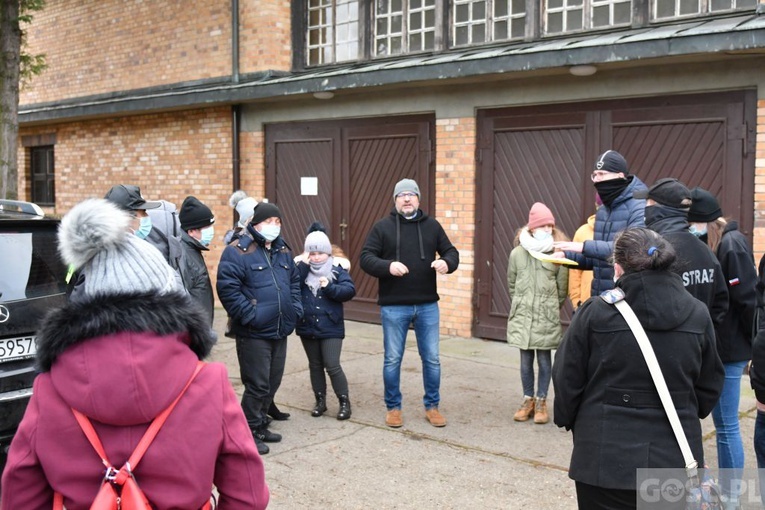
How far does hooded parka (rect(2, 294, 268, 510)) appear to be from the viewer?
2.09 metres

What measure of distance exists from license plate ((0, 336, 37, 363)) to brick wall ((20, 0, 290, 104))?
7.72 meters

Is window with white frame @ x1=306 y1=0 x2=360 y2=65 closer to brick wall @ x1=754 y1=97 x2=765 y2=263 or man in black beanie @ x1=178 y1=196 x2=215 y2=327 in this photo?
brick wall @ x1=754 y1=97 x2=765 y2=263

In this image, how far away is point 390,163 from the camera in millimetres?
10750

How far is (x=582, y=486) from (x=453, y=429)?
3.10m

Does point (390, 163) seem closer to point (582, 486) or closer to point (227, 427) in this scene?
point (582, 486)

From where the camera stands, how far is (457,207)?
9.94 metres

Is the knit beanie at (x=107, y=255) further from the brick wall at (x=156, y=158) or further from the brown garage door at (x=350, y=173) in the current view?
the brick wall at (x=156, y=158)

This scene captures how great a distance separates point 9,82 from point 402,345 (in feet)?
23.6

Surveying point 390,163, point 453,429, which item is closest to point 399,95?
point 390,163

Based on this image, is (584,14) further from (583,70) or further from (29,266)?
(29,266)

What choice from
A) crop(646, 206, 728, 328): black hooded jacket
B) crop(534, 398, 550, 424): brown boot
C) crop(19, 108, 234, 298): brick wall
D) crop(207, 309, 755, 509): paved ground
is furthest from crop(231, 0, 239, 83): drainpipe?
crop(646, 206, 728, 328): black hooded jacket

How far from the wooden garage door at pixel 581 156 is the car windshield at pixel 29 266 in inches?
218

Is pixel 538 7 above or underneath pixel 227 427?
Result: above

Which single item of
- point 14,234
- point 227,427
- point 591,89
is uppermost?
point 591,89
